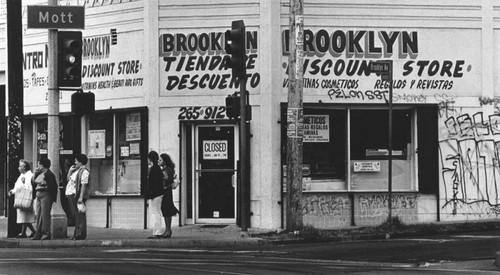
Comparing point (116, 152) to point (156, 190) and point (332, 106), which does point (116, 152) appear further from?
point (332, 106)

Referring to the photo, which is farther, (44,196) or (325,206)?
(325,206)

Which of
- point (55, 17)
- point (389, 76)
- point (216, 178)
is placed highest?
point (55, 17)

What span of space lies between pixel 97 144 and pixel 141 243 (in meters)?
5.23

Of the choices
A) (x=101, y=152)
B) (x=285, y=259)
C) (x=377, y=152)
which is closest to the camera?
(x=285, y=259)

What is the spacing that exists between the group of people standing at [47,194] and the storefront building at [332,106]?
273cm

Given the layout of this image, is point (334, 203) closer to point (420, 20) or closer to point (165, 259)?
point (420, 20)

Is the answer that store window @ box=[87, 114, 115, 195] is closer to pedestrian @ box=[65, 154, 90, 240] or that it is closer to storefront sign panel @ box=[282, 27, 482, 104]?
pedestrian @ box=[65, 154, 90, 240]

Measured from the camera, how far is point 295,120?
20203 millimetres

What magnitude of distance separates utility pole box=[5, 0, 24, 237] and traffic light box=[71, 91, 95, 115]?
61.0 inches

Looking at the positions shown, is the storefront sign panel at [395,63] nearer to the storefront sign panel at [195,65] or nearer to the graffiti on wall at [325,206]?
the storefront sign panel at [195,65]

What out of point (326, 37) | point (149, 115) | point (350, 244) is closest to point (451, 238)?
point (350, 244)

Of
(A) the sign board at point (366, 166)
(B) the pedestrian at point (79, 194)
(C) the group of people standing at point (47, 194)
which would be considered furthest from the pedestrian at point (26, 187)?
(A) the sign board at point (366, 166)

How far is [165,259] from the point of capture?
1576 cm

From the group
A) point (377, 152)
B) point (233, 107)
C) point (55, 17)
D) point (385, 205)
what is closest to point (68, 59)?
point (55, 17)
